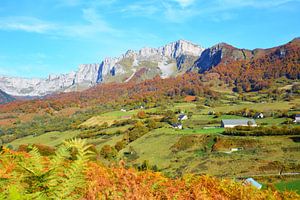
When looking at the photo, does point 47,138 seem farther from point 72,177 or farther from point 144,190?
point 72,177

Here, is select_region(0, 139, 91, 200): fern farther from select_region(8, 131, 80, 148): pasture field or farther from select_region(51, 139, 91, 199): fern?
select_region(8, 131, 80, 148): pasture field

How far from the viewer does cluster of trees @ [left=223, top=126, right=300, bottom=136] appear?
58641 millimetres

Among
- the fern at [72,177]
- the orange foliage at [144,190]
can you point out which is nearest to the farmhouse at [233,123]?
the orange foliage at [144,190]

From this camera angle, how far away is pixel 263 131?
62188 millimetres

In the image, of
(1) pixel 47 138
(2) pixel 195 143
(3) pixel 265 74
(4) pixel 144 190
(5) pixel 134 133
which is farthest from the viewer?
(3) pixel 265 74

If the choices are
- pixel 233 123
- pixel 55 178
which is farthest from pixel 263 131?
pixel 55 178

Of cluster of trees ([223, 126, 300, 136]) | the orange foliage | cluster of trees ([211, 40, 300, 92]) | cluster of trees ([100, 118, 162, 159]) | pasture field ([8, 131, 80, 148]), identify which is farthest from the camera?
cluster of trees ([211, 40, 300, 92])

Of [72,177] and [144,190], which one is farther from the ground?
[72,177]

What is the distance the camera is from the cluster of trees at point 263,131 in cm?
5864

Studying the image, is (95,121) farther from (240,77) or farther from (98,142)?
(240,77)

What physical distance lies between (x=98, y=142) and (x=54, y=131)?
36202mm

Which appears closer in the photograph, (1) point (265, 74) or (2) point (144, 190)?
(2) point (144, 190)

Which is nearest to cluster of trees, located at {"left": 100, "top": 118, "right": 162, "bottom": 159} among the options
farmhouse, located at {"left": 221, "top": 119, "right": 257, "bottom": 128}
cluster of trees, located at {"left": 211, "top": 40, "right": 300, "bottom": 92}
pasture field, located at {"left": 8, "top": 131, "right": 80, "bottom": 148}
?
pasture field, located at {"left": 8, "top": 131, "right": 80, "bottom": 148}

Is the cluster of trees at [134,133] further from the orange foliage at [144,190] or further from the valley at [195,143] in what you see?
the orange foliage at [144,190]
